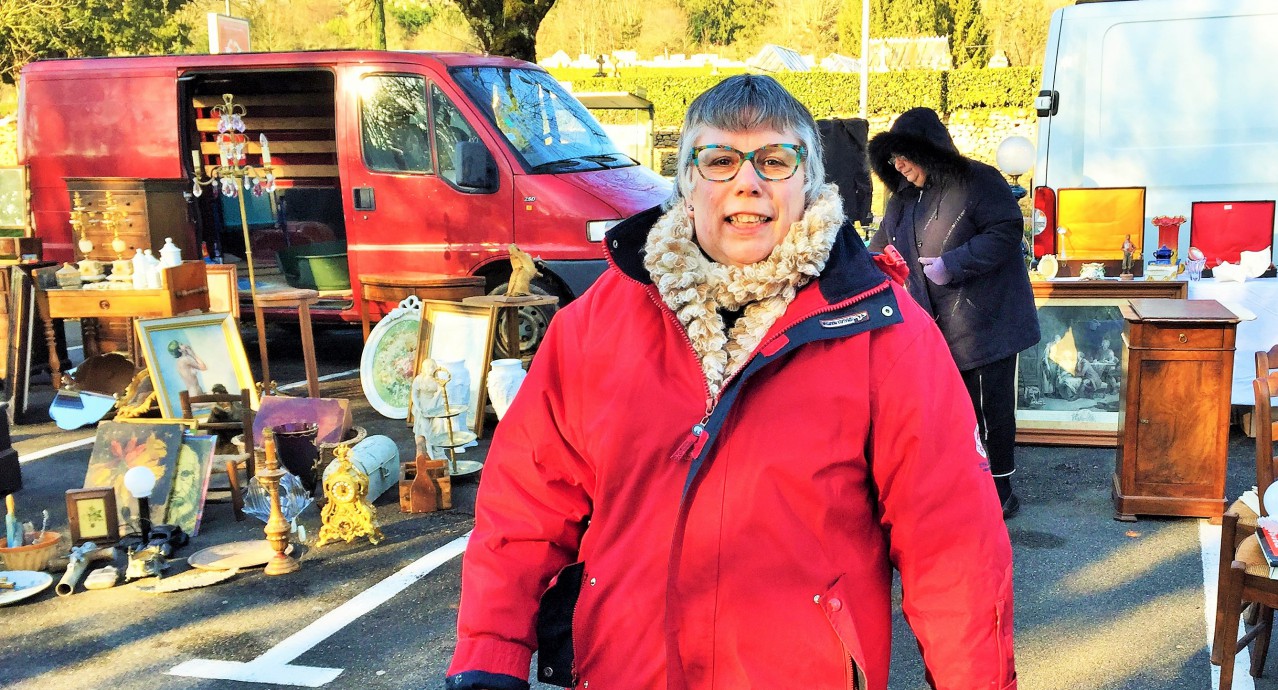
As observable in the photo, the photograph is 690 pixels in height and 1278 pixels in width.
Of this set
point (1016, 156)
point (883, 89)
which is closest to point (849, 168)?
point (1016, 156)

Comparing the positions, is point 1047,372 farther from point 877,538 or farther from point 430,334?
point 877,538

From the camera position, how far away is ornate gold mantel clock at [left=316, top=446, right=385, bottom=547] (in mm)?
4926

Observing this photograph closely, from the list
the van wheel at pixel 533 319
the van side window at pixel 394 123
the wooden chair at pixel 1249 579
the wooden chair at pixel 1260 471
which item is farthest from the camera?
the van side window at pixel 394 123

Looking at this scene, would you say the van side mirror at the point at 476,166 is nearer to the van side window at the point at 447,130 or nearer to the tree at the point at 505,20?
the van side window at the point at 447,130

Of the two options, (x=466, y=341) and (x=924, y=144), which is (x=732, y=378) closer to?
(x=924, y=144)

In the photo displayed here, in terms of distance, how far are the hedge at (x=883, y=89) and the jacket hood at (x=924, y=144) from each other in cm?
2385

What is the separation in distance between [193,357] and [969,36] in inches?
1408

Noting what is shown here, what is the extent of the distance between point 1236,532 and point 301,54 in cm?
750

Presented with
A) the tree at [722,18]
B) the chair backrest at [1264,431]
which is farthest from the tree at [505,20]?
the tree at [722,18]

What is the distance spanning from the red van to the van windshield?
0.01m

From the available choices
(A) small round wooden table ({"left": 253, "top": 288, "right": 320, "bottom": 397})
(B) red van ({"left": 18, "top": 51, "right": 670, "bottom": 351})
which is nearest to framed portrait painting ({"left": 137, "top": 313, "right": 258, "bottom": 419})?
(A) small round wooden table ({"left": 253, "top": 288, "right": 320, "bottom": 397})

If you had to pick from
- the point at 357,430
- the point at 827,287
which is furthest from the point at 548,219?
the point at 827,287

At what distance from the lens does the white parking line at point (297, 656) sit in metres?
3.70

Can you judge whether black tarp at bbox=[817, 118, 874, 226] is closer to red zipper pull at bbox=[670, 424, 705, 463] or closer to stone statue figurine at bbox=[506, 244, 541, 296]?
stone statue figurine at bbox=[506, 244, 541, 296]
